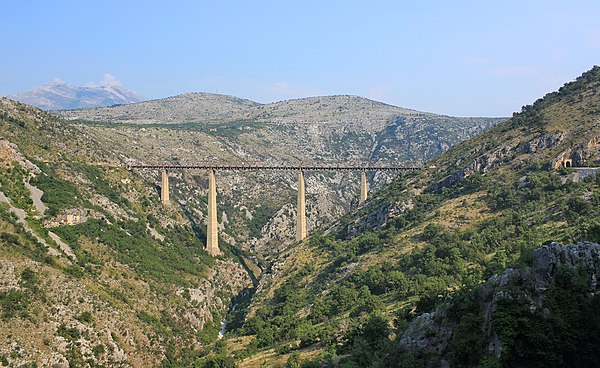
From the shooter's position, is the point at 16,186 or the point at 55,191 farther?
the point at 55,191

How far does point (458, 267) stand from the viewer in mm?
57156

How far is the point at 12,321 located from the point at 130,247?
3226cm

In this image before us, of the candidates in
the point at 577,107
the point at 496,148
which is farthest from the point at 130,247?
the point at 577,107

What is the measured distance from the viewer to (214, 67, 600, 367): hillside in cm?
2611

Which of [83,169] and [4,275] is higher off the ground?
[83,169]

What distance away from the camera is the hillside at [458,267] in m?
26.1

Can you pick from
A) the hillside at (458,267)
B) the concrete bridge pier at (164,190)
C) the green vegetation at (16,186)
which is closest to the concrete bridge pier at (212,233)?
the concrete bridge pier at (164,190)

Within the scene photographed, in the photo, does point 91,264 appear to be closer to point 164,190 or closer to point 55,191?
point 55,191

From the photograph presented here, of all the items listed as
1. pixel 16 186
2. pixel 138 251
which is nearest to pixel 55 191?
pixel 16 186

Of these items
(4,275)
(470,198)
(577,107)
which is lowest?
(4,275)

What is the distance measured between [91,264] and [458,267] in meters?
44.5

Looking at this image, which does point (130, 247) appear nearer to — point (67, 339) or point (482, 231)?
point (67, 339)

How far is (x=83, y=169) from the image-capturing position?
94375mm

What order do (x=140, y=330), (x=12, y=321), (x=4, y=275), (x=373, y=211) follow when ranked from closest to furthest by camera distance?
(x=12, y=321)
(x=4, y=275)
(x=140, y=330)
(x=373, y=211)
